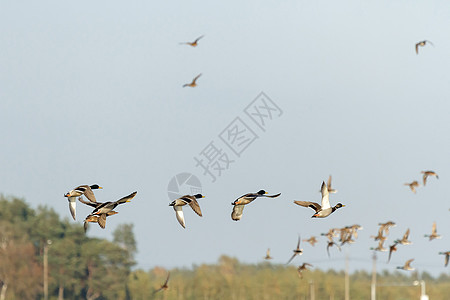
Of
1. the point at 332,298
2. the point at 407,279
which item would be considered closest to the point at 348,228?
the point at 332,298

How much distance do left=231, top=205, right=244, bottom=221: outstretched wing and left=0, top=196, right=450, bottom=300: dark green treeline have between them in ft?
145

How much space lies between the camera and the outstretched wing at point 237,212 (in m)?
20.5

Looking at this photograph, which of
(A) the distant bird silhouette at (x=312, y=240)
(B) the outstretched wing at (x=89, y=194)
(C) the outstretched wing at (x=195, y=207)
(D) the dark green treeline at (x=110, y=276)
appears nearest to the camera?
(C) the outstretched wing at (x=195, y=207)

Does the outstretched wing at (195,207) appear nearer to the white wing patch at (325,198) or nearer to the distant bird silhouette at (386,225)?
the white wing patch at (325,198)

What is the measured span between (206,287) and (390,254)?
39.5 m

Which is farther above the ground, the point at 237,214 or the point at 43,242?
the point at 43,242

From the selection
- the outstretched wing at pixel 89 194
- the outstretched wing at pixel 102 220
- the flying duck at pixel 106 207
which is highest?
the outstretched wing at pixel 89 194

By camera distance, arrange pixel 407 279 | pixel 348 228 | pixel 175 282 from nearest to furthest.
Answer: pixel 348 228
pixel 175 282
pixel 407 279

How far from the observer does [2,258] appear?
72562 millimetres

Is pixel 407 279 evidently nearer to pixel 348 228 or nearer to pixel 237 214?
pixel 348 228

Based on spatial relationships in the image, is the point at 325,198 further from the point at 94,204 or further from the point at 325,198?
the point at 94,204

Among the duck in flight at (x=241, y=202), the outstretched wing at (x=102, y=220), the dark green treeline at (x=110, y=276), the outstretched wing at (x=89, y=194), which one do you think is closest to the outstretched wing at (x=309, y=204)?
the duck in flight at (x=241, y=202)

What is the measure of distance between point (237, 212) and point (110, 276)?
58.7m

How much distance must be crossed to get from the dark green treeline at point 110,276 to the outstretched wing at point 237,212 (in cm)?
4427
